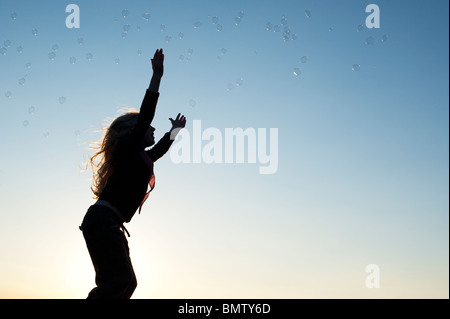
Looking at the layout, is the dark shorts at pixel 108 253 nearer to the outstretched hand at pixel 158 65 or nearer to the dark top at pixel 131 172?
the dark top at pixel 131 172

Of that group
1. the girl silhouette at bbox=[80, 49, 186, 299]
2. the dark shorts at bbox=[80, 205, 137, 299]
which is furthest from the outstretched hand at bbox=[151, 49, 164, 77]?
the dark shorts at bbox=[80, 205, 137, 299]

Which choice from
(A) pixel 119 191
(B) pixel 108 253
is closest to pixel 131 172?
(A) pixel 119 191

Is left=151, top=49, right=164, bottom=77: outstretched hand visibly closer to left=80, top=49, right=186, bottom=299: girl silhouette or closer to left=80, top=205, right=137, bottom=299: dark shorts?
left=80, top=49, right=186, bottom=299: girl silhouette

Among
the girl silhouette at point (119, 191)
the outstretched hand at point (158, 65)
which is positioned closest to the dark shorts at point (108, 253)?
the girl silhouette at point (119, 191)

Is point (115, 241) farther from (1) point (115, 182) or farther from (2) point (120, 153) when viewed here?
(2) point (120, 153)

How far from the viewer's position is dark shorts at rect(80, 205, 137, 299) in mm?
4959

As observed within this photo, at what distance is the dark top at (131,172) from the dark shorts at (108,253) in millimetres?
187

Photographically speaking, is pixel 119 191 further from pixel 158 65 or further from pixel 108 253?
pixel 158 65

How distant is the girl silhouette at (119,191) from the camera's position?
503 cm
